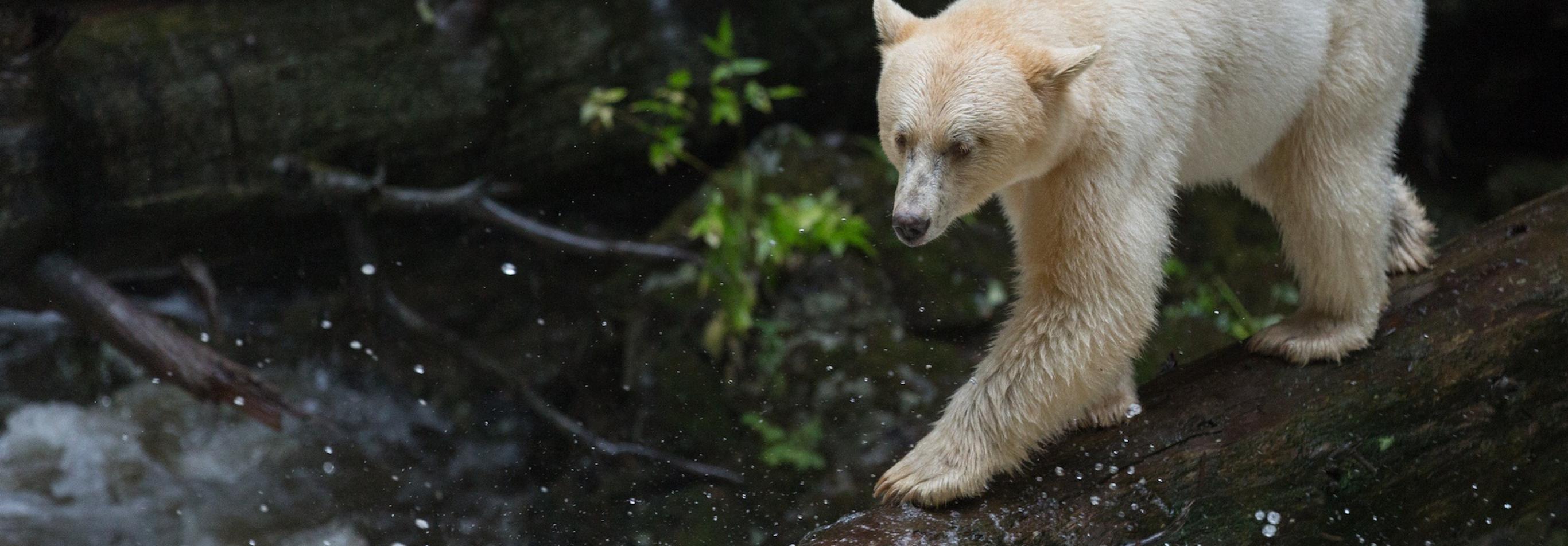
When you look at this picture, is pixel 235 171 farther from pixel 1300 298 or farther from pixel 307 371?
pixel 1300 298

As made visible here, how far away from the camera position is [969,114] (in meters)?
2.53

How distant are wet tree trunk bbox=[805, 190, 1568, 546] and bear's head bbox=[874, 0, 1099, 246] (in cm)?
84

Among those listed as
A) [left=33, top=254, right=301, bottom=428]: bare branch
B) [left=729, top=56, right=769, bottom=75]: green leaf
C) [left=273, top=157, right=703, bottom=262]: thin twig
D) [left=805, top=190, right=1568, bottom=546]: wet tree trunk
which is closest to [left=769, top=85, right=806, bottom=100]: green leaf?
[left=729, top=56, right=769, bottom=75]: green leaf

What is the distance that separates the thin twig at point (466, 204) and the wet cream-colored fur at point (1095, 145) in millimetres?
3213

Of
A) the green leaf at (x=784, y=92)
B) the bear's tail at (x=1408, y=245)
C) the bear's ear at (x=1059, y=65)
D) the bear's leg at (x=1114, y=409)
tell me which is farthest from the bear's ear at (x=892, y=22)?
the green leaf at (x=784, y=92)

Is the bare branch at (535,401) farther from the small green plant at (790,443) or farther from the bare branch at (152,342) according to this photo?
the bare branch at (152,342)

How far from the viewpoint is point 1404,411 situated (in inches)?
130

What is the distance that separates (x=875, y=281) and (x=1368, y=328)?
2732 mm

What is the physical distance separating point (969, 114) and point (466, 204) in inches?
154

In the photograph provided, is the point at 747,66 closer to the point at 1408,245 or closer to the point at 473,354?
the point at 473,354

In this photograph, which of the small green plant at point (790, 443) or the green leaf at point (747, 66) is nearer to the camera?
the small green plant at point (790, 443)

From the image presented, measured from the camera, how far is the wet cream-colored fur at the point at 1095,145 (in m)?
2.58

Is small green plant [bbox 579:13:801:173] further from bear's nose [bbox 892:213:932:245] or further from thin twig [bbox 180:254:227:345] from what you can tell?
bear's nose [bbox 892:213:932:245]

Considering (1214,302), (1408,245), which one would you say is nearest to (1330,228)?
(1408,245)
